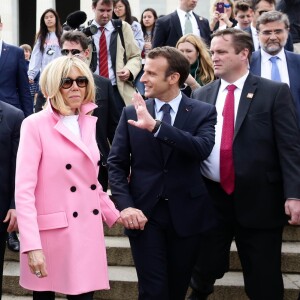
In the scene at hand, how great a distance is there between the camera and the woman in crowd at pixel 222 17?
34.5 feet

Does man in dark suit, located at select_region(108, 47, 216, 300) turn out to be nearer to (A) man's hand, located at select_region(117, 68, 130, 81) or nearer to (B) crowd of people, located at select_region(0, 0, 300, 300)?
(B) crowd of people, located at select_region(0, 0, 300, 300)

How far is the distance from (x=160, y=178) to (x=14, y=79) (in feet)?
10.1

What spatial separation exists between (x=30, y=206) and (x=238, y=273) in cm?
279

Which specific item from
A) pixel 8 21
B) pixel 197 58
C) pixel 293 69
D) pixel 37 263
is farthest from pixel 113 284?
pixel 8 21

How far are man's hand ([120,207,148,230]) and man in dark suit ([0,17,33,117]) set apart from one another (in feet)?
9.85

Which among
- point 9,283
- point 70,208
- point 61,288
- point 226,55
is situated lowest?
point 9,283

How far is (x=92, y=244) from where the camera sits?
14.6 ft

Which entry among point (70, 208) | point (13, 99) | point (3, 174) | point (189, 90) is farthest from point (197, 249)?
point (13, 99)

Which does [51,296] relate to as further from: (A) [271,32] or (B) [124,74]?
(B) [124,74]

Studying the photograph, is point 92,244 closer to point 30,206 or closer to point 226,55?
point 30,206

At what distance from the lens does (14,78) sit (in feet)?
24.1

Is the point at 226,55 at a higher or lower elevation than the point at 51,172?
higher

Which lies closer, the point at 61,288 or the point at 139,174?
the point at 61,288

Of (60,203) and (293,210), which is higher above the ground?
(60,203)
